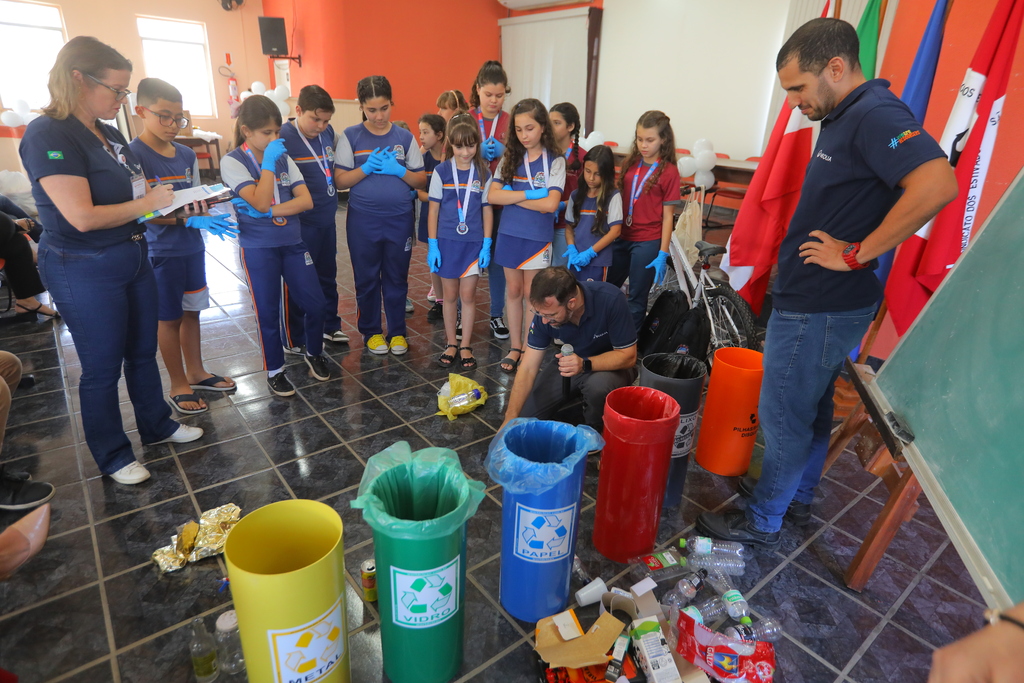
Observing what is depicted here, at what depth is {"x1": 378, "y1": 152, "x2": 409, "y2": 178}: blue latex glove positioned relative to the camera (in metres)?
3.25

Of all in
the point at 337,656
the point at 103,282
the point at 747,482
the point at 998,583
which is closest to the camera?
the point at 998,583

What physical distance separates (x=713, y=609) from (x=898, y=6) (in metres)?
4.12

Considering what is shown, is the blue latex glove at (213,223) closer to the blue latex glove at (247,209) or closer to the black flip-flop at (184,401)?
the blue latex glove at (247,209)

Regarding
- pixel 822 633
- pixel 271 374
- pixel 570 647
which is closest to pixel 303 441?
pixel 271 374

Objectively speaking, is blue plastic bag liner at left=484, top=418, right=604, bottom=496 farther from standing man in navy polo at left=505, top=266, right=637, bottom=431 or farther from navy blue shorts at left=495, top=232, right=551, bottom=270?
navy blue shorts at left=495, top=232, right=551, bottom=270

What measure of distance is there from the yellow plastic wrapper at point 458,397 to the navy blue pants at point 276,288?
0.88 m

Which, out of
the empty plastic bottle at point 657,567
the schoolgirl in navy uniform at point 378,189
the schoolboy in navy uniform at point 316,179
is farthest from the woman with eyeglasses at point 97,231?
the empty plastic bottle at point 657,567

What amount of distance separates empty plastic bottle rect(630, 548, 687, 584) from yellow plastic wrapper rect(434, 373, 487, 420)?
1.24 metres

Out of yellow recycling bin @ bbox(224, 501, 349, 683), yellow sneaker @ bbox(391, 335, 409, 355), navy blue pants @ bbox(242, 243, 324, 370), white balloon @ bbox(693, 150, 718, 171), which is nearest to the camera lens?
yellow recycling bin @ bbox(224, 501, 349, 683)

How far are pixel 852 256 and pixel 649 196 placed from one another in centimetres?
193

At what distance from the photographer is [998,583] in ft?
3.31

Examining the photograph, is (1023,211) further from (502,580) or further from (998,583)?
(502,580)

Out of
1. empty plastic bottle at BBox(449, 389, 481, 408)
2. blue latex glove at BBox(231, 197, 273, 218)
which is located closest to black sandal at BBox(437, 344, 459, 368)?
empty plastic bottle at BBox(449, 389, 481, 408)

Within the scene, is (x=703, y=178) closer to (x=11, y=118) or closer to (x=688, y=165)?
(x=688, y=165)
